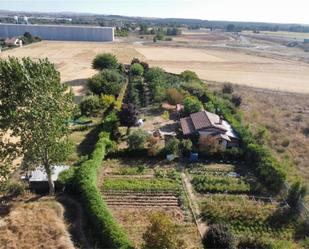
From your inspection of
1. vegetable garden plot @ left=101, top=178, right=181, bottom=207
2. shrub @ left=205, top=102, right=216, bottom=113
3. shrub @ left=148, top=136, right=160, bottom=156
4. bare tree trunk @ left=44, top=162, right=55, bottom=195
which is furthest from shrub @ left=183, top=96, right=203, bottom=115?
bare tree trunk @ left=44, top=162, right=55, bottom=195

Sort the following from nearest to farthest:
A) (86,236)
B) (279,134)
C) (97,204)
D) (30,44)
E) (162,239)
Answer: (162,239), (86,236), (97,204), (279,134), (30,44)

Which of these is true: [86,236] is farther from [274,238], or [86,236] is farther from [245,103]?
[245,103]

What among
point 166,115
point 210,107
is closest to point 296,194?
point 210,107

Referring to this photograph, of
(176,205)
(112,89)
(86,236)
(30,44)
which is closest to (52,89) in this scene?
(86,236)

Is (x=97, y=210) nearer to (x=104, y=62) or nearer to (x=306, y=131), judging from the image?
(x=306, y=131)

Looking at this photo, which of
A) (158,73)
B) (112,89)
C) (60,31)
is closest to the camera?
(112,89)

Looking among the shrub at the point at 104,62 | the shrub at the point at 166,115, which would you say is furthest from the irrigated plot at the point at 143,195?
the shrub at the point at 104,62

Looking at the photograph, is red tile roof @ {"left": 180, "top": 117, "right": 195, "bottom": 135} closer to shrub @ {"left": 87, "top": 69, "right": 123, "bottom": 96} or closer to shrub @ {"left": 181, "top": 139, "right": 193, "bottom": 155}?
shrub @ {"left": 181, "top": 139, "right": 193, "bottom": 155}
